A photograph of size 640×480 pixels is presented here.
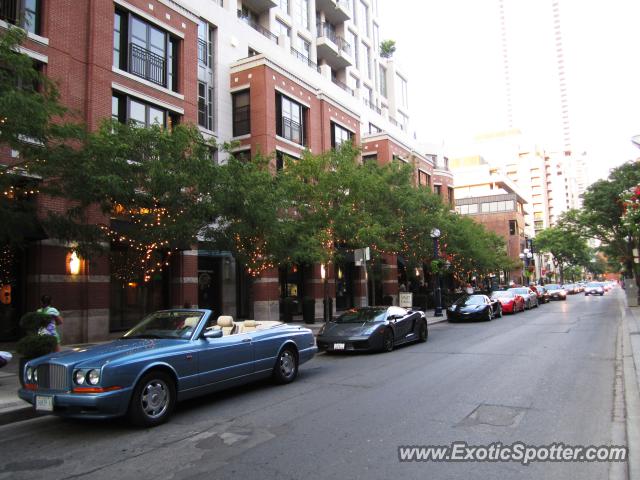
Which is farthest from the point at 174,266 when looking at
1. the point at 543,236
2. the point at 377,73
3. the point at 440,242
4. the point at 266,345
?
the point at 543,236

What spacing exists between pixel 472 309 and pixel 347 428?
1746 centimetres

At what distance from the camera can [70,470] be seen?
4.94 metres

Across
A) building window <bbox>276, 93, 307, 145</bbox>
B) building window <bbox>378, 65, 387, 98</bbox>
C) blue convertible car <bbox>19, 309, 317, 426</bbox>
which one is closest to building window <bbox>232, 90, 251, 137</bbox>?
building window <bbox>276, 93, 307, 145</bbox>

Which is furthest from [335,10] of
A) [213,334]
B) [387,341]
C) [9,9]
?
[213,334]

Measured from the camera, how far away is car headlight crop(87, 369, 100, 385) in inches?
233

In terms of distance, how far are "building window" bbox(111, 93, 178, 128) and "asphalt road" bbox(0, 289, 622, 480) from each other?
12.3m

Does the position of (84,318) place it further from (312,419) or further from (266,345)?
(312,419)

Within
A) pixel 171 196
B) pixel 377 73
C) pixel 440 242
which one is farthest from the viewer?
pixel 377 73

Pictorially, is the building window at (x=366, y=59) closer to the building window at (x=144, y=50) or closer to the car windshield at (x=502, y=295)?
→ the car windshield at (x=502, y=295)

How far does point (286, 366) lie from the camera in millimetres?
9141

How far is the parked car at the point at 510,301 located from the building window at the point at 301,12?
21183 millimetres

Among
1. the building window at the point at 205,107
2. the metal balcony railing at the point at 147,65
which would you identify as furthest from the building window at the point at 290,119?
the metal balcony railing at the point at 147,65

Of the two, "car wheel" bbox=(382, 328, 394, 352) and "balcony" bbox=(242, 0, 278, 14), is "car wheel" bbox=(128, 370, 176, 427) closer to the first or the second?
"car wheel" bbox=(382, 328, 394, 352)

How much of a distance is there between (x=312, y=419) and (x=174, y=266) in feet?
45.1
